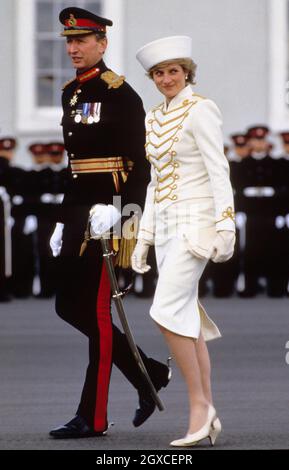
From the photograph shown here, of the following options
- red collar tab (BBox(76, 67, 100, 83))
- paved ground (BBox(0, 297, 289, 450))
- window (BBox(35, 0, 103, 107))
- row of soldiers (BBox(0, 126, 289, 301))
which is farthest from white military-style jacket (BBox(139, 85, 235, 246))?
window (BBox(35, 0, 103, 107))

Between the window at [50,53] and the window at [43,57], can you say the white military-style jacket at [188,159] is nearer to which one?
the window at [43,57]

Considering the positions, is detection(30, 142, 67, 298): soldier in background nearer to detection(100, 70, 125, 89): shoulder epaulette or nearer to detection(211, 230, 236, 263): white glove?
detection(100, 70, 125, 89): shoulder epaulette

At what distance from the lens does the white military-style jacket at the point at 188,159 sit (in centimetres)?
741

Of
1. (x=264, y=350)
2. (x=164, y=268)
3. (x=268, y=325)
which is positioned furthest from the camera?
(x=268, y=325)

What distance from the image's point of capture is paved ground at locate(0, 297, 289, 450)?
314 inches

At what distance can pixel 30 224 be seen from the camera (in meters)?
15.6

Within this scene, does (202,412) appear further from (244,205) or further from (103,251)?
(244,205)

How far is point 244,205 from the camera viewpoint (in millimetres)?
15281

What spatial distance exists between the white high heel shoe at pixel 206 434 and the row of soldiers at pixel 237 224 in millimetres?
7519

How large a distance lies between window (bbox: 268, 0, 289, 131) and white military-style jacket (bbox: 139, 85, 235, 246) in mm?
12559

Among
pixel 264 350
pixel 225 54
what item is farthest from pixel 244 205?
pixel 225 54

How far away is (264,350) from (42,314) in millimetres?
2939

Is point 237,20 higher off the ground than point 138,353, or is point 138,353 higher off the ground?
point 237,20

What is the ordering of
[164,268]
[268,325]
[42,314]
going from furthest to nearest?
[42,314] < [268,325] < [164,268]
